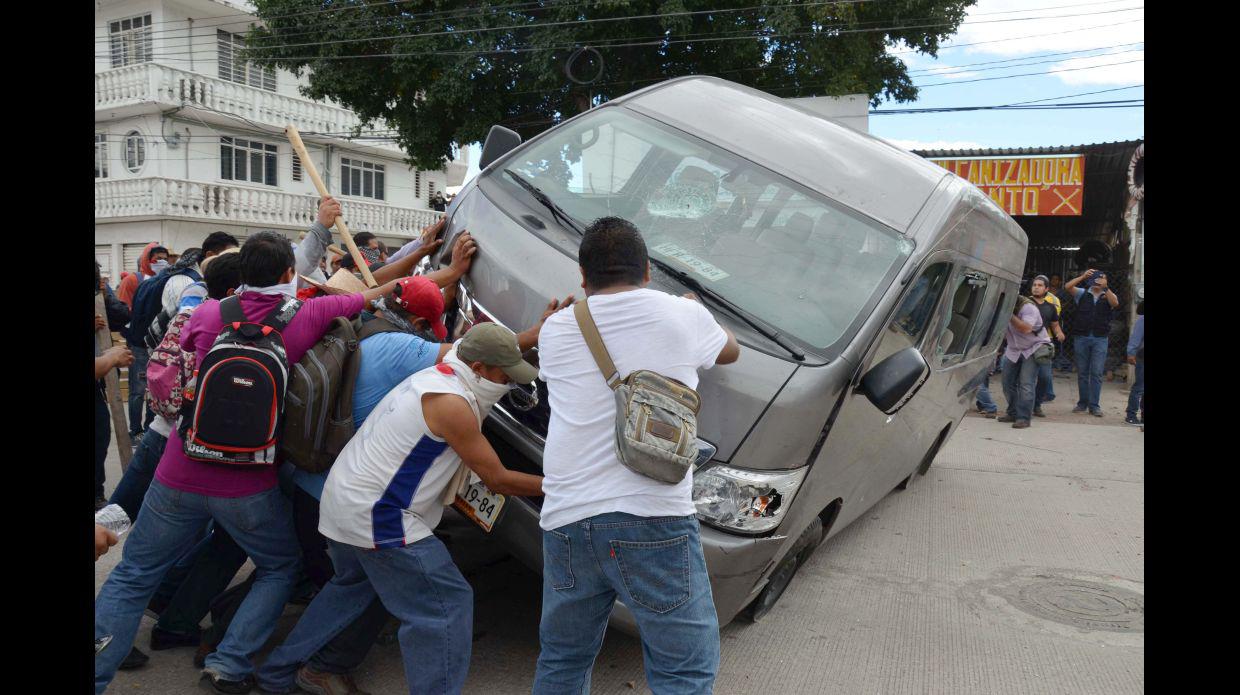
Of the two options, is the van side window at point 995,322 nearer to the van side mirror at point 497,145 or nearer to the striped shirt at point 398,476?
the van side mirror at point 497,145

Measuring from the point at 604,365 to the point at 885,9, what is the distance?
1430 cm

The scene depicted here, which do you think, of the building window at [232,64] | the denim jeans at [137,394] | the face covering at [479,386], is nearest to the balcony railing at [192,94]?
the building window at [232,64]

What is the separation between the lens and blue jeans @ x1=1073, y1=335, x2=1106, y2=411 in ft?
37.6

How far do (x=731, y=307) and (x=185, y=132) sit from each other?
25.0m

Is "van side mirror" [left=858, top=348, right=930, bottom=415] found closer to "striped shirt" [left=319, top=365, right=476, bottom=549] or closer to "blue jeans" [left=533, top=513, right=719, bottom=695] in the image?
"blue jeans" [left=533, top=513, right=719, bottom=695]

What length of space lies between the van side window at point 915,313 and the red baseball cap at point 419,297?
71.8 inches

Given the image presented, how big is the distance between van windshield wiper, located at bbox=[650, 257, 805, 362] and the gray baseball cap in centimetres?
93

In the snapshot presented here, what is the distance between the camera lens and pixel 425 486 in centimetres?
316

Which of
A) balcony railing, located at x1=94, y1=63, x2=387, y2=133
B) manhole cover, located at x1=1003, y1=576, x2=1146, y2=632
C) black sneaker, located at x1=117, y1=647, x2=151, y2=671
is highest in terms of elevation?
balcony railing, located at x1=94, y1=63, x2=387, y2=133

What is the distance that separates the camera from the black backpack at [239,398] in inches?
124

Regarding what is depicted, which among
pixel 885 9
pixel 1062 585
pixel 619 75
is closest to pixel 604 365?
pixel 1062 585

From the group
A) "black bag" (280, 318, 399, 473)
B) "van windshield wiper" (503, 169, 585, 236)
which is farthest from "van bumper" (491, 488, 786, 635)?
"van windshield wiper" (503, 169, 585, 236)

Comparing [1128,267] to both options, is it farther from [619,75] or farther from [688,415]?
[688,415]
